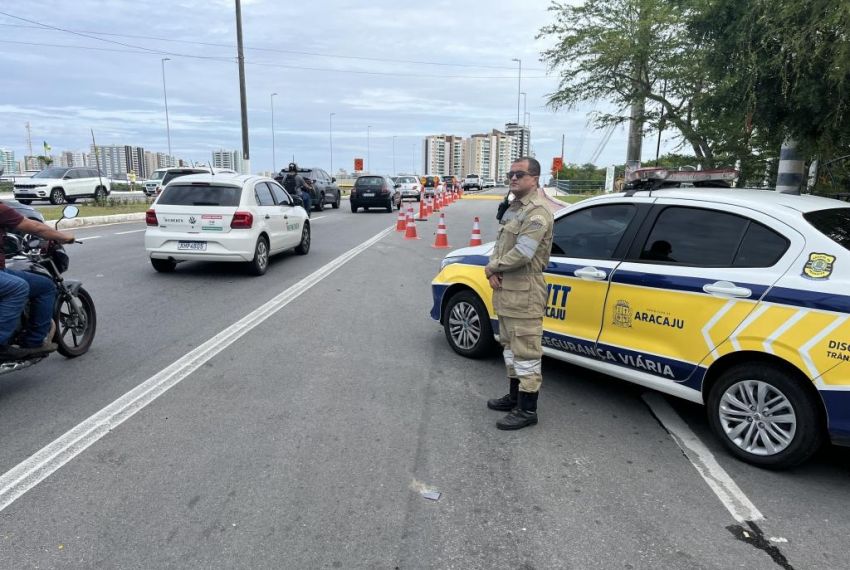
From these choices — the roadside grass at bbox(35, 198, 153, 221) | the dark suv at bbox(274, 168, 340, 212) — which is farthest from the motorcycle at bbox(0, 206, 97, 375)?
the dark suv at bbox(274, 168, 340, 212)

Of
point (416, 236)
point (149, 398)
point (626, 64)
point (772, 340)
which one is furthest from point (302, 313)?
point (626, 64)

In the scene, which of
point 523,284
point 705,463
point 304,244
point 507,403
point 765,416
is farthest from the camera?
point 304,244

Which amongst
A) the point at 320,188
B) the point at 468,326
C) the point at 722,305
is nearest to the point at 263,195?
the point at 468,326

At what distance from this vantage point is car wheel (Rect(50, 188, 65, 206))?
27.1 metres

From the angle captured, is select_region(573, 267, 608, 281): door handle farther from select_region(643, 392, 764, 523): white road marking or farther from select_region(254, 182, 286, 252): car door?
select_region(254, 182, 286, 252): car door

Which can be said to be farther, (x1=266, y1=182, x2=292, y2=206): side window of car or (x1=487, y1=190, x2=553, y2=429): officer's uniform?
(x1=266, y1=182, x2=292, y2=206): side window of car

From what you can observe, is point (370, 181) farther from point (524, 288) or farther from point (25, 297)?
point (524, 288)

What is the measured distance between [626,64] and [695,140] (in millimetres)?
3876

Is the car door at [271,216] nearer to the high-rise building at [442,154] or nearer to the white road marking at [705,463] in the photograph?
the white road marking at [705,463]

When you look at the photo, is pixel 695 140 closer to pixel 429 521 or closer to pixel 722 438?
pixel 722 438

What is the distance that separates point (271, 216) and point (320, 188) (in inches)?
689

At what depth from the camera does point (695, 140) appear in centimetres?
1680

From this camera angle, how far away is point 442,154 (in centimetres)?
14100

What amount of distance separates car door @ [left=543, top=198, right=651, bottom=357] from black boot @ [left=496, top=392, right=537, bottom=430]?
72 cm
